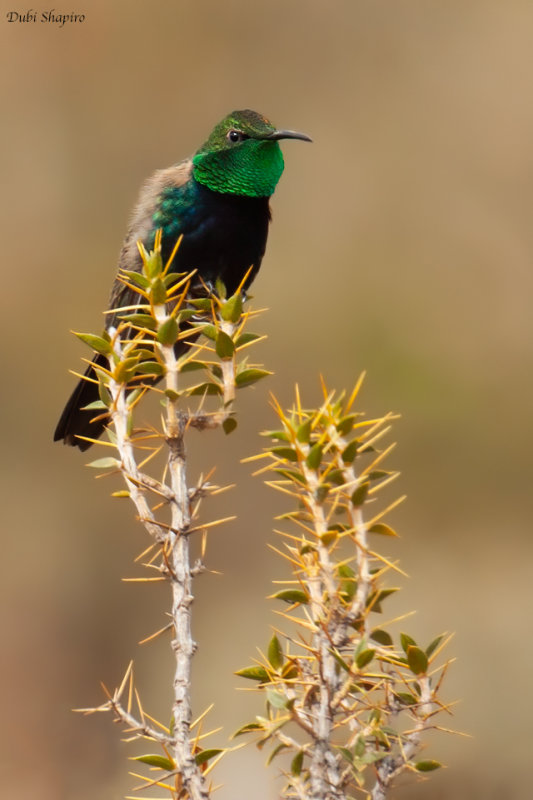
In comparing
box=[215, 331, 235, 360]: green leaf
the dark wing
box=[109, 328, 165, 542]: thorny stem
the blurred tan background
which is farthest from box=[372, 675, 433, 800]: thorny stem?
the blurred tan background

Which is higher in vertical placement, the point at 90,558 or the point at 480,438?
the point at 480,438

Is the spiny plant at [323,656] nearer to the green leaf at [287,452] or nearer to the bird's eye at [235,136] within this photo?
the green leaf at [287,452]

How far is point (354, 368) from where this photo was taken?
478 cm

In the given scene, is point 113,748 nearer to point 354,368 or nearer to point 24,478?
point 24,478

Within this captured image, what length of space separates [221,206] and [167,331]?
2.08 metres

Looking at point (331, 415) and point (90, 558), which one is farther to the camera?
point (90, 558)

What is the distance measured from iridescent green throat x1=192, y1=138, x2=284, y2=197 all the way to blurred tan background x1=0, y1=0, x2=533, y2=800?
5.07 ft

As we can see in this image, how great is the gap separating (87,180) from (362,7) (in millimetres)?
1785

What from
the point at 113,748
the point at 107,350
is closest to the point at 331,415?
the point at 107,350

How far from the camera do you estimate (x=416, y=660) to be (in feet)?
3.47

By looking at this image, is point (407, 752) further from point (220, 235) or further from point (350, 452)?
point (220, 235)

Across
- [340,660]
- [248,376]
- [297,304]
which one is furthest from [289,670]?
[297,304]

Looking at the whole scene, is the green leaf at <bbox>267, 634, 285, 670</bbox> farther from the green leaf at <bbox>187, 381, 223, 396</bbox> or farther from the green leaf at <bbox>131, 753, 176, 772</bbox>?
Answer: the green leaf at <bbox>187, 381, 223, 396</bbox>

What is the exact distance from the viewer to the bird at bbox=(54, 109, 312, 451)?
3.19 meters
